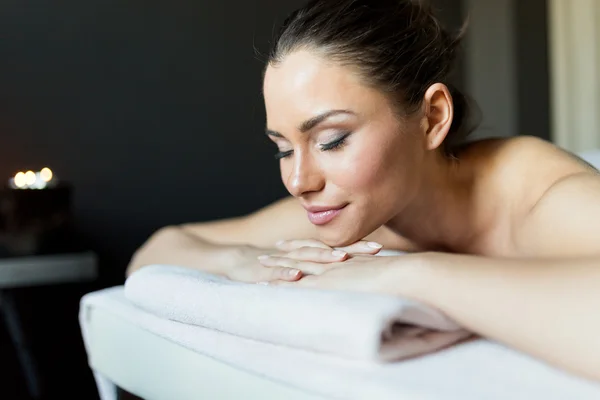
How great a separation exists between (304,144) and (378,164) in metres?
0.12

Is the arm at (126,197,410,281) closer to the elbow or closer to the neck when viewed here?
the elbow

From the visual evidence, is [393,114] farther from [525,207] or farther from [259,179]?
[259,179]

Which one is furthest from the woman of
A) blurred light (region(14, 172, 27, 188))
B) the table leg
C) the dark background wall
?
the dark background wall

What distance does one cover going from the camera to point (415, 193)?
1.18m

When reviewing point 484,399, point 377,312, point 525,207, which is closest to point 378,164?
point 525,207

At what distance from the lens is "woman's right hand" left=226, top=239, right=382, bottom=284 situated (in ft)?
3.26

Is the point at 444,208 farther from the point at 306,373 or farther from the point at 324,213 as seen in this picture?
the point at 306,373

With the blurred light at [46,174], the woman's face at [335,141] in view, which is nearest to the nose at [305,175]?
the woman's face at [335,141]

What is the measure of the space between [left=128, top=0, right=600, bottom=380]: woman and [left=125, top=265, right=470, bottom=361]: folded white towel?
5 cm

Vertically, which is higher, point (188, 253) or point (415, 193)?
point (415, 193)

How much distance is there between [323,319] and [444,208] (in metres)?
0.61

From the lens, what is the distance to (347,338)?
670 mm

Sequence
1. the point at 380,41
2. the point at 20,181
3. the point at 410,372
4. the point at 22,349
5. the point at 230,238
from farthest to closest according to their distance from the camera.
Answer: the point at 20,181
the point at 22,349
the point at 230,238
the point at 380,41
the point at 410,372

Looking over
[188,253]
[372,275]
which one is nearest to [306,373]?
[372,275]
